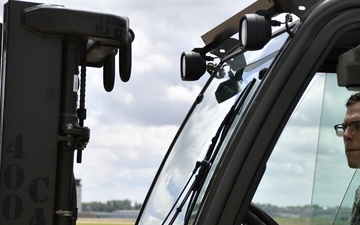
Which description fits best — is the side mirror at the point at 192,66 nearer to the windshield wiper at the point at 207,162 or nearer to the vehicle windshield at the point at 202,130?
the vehicle windshield at the point at 202,130

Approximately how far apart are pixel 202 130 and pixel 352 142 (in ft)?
2.41

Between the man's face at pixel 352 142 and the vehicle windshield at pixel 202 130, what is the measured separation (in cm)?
46

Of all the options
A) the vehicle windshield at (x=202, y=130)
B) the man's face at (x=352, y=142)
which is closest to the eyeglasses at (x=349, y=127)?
the man's face at (x=352, y=142)

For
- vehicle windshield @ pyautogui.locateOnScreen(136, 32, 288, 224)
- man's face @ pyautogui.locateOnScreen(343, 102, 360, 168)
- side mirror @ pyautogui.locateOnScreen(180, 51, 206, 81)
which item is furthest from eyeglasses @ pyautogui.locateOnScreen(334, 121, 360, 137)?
side mirror @ pyautogui.locateOnScreen(180, 51, 206, 81)

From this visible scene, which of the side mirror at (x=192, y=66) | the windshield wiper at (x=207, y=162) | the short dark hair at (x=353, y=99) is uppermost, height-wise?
the side mirror at (x=192, y=66)

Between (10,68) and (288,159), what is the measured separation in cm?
132

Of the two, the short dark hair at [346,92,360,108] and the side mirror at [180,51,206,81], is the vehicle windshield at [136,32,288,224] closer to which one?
the side mirror at [180,51,206,81]

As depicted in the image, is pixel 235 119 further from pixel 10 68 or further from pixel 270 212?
pixel 10 68

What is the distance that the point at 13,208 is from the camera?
11.5 feet

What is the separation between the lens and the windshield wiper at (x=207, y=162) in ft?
11.9

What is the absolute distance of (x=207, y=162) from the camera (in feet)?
11.9

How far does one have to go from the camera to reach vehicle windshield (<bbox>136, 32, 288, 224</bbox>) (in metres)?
3.71

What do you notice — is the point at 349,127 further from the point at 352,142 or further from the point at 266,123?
the point at 266,123

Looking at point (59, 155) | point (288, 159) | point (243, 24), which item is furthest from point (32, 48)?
point (288, 159)
